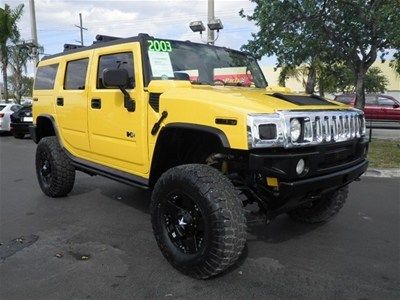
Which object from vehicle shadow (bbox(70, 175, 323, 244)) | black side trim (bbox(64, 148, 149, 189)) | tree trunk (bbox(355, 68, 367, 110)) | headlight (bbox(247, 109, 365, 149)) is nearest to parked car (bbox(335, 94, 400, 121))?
tree trunk (bbox(355, 68, 367, 110))

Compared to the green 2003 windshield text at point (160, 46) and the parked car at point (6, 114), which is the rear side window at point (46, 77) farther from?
the parked car at point (6, 114)

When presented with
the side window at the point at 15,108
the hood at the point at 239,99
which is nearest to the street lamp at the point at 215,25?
the side window at the point at 15,108

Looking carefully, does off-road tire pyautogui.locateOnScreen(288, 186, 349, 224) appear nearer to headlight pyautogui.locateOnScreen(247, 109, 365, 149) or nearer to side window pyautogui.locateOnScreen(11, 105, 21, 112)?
headlight pyautogui.locateOnScreen(247, 109, 365, 149)

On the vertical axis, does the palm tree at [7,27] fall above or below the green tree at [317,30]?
above

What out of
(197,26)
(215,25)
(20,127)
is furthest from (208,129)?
(20,127)

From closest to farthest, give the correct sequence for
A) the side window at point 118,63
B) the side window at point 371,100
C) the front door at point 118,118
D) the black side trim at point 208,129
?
the black side trim at point 208,129 < the front door at point 118,118 < the side window at point 118,63 < the side window at point 371,100

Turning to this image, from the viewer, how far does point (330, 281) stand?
377 cm

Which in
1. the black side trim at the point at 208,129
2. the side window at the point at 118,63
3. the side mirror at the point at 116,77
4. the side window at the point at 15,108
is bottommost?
the side window at the point at 15,108

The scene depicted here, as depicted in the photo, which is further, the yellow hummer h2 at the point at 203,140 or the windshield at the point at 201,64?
the windshield at the point at 201,64

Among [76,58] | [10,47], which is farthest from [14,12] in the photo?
[76,58]

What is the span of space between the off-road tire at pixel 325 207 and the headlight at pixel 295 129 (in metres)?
1.60

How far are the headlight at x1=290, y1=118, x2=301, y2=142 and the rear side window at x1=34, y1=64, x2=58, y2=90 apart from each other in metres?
3.99

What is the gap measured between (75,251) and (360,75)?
30.7ft

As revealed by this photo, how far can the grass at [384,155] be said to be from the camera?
9.02 m
